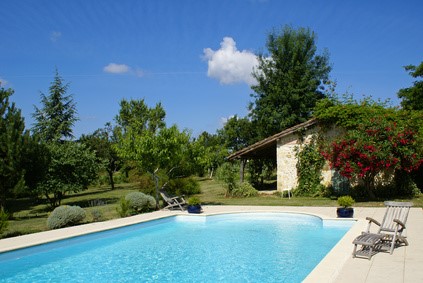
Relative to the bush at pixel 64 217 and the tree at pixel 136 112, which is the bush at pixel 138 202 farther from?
the tree at pixel 136 112

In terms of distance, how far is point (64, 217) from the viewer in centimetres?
1230

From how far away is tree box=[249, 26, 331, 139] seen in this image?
30.5 meters

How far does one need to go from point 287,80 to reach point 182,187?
14.1m

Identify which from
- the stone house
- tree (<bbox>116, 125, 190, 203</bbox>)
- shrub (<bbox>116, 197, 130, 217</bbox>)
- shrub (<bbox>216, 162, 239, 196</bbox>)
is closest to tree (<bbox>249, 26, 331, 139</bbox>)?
the stone house

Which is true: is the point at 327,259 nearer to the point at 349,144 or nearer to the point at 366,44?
the point at 349,144

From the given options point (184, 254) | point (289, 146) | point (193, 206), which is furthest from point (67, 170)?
point (289, 146)

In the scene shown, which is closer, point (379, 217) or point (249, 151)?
point (379, 217)

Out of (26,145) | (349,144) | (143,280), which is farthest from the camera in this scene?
(349,144)

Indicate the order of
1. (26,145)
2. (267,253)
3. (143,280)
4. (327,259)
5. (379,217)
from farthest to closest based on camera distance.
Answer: (26,145), (379,217), (267,253), (143,280), (327,259)

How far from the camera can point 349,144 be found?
55.8 feet

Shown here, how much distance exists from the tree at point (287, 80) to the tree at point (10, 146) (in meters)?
20.6

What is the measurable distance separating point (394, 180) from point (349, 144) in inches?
195

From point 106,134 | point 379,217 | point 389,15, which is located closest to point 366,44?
point 389,15

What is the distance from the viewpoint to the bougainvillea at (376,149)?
1630cm
